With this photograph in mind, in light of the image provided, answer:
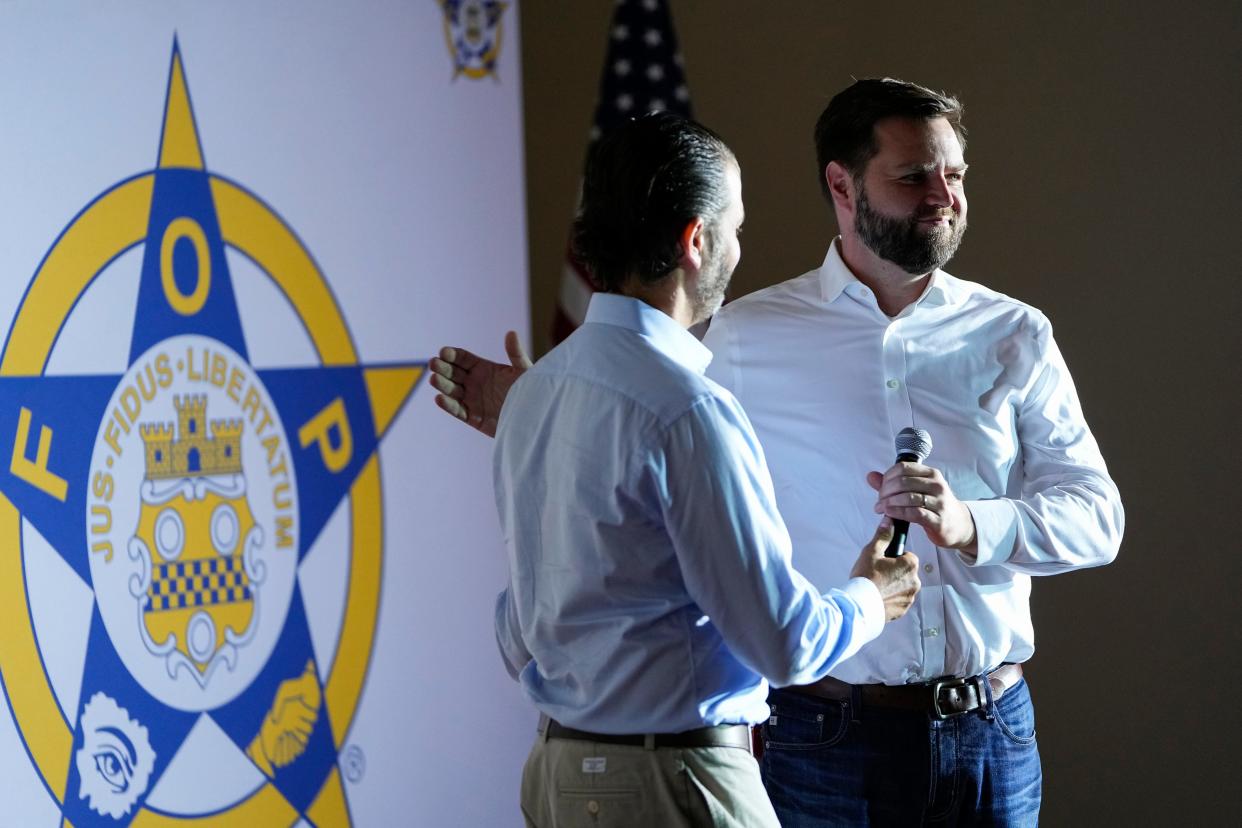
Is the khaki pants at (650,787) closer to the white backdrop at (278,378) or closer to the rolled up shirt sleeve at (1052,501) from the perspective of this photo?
the rolled up shirt sleeve at (1052,501)

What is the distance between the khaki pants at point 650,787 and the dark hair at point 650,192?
63cm

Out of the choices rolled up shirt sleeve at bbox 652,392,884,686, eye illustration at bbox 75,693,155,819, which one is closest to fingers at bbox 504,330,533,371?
rolled up shirt sleeve at bbox 652,392,884,686

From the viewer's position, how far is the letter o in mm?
2752

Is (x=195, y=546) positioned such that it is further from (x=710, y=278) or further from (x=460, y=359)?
(x=710, y=278)

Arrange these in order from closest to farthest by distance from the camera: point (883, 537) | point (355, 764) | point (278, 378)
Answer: point (883, 537) → point (278, 378) → point (355, 764)

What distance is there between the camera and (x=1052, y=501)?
2.26 m

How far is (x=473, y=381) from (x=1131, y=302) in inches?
89.2

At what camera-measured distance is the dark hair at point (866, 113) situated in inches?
94.2

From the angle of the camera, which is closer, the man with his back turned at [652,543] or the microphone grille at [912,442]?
the man with his back turned at [652,543]

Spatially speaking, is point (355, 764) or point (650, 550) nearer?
point (650, 550)

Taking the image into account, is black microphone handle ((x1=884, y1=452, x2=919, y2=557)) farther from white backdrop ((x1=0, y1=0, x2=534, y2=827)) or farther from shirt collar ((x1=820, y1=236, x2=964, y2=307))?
white backdrop ((x1=0, y1=0, x2=534, y2=827))

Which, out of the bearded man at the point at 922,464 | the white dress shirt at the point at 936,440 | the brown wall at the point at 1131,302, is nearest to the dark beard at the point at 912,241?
the bearded man at the point at 922,464

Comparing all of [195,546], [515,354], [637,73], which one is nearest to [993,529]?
[515,354]

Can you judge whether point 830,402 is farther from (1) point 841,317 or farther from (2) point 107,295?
(2) point 107,295
